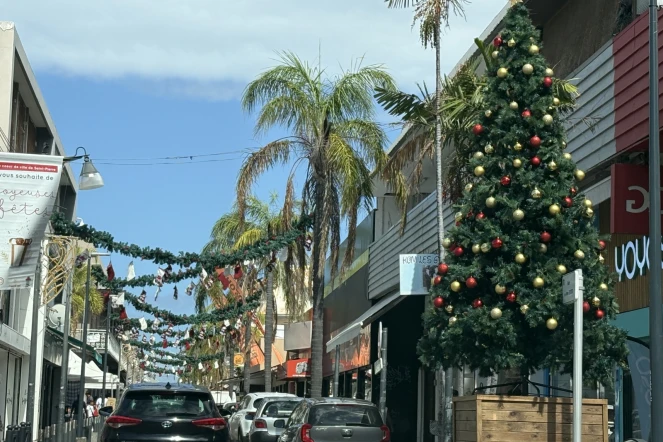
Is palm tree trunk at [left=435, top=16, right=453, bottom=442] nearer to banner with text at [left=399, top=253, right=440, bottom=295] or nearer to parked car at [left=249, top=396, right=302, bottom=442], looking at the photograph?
banner with text at [left=399, top=253, right=440, bottom=295]

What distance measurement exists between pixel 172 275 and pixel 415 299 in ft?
22.8

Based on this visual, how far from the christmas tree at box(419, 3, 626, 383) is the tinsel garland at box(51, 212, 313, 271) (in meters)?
11.2

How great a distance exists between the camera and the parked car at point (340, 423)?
15625 millimetres

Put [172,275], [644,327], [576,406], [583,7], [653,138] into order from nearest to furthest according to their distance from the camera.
→ [576,406] → [653,138] → [644,327] → [583,7] → [172,275]

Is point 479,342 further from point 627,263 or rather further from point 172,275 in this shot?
point 172,275

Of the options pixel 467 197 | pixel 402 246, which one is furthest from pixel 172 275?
pixel 467 197

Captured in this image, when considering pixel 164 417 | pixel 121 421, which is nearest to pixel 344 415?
pixel 164 417

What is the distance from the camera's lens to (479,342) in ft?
42.0

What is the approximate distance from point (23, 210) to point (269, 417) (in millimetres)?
11872

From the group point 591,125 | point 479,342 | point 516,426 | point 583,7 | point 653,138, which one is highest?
point 583,7

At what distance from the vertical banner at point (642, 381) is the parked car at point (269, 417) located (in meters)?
10.9

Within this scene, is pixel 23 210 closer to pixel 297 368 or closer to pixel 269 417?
pixel 269 417

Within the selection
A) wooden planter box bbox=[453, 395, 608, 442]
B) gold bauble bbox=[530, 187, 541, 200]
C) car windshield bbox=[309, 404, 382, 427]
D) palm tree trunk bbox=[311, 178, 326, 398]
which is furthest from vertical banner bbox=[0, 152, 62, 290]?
palm tree trunk bbox=[311, 178, 326, 398]

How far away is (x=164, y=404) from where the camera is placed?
578 inches
